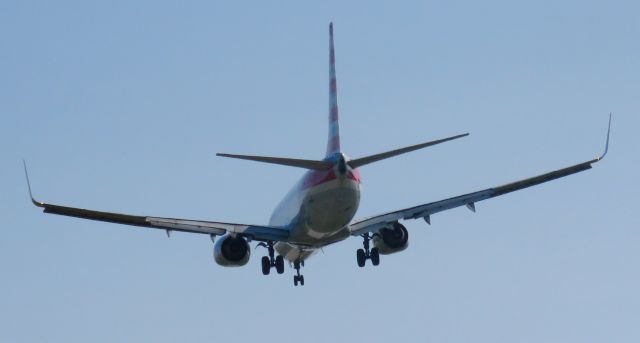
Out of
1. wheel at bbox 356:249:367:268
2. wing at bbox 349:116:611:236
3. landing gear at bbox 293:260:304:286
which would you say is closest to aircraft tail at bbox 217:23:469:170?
wing at bbox 349:116:611:236

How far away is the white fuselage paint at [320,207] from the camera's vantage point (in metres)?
77.1

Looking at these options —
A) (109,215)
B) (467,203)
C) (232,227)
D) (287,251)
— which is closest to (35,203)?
(109,215)

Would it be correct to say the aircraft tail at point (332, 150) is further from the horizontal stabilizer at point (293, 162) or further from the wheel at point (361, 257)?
the wheel at point (361, 257)

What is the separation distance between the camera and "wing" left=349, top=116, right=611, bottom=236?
84.6 m

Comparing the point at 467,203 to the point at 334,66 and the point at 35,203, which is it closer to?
the point at 334,66

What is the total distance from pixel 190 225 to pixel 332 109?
32.3 feet

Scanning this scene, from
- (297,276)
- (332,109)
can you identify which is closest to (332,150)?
(332,109)

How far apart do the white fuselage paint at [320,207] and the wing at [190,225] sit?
1.01 m

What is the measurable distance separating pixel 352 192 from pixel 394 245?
361 inches

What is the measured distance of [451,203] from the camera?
8562 centimetres

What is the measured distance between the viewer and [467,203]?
282 feet

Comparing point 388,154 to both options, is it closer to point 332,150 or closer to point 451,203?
point 332,150

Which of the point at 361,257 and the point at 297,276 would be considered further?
the point at 297,276

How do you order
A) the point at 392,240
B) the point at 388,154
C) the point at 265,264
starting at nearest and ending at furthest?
the point at 388,154
the point at 392,240
the point at 265,264
